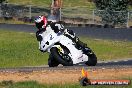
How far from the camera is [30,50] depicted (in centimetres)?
2531

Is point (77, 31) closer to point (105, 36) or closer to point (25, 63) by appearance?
point (105, 36)

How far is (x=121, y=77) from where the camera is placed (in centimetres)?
1312

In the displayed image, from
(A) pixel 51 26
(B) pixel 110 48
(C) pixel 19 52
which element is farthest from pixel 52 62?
(B) pixel 110 48

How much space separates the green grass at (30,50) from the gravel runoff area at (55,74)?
7.44 metres

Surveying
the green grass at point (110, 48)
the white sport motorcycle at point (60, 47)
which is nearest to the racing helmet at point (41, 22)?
the white sport motorcycle at point (60, 47)

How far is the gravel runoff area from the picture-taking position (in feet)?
41.1

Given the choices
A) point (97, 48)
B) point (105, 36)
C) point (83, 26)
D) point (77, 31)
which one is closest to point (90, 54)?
point (97, 48)

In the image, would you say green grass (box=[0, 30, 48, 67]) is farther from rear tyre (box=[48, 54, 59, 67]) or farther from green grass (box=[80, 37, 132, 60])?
rear tyre (box=[48, 54, 59, 67])

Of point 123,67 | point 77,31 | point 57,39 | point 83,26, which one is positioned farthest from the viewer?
point 83,26

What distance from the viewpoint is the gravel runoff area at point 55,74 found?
12.5 m

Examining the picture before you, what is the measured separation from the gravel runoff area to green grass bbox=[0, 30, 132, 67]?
744 cm

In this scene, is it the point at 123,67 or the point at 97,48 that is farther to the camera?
the point at 97,48

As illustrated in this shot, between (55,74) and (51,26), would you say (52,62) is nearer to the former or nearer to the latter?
(51,26)

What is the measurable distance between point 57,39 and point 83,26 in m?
25.1
